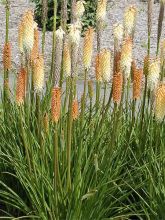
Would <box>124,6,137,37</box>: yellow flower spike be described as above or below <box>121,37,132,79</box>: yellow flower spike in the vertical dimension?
above

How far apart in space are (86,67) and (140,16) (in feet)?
32.5

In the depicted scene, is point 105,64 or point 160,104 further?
point 105,64

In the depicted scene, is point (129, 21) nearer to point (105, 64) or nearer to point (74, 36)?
point (105, 64)

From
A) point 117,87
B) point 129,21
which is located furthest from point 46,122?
point 129,21

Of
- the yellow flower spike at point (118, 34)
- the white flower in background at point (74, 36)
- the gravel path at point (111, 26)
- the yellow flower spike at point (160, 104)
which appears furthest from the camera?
the gravel path at point (111, 26)

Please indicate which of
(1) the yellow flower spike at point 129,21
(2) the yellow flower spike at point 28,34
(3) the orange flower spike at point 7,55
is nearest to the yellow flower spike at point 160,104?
(1) the yellow flower spike at point 129,21

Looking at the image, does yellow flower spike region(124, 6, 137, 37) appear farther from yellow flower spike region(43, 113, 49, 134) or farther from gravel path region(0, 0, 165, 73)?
gravel path region(0, 0, 165, 73)

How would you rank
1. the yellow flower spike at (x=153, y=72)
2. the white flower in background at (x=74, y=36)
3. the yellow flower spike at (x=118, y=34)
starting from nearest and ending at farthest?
1. the white flower in background at (x=74, y=36)
2. the yellow flower spike at (x=153, y=72)
3. the yellow flower spike at (x=118, y=34)

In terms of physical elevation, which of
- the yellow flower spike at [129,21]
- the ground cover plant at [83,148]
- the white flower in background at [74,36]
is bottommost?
the ground cover plant at [83,148]

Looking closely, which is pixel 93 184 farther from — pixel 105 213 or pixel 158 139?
pixel 158 139

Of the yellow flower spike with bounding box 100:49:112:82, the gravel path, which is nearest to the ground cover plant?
the yellow flower spike with bounding box 100:49:112:82

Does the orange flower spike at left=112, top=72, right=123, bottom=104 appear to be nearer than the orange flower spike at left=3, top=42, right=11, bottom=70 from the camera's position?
Yes

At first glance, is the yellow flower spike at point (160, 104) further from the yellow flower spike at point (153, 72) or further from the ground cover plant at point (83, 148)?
the yellow flower spike at point (153, 72)

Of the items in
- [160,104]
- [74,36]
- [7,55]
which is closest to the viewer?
[74,36]
